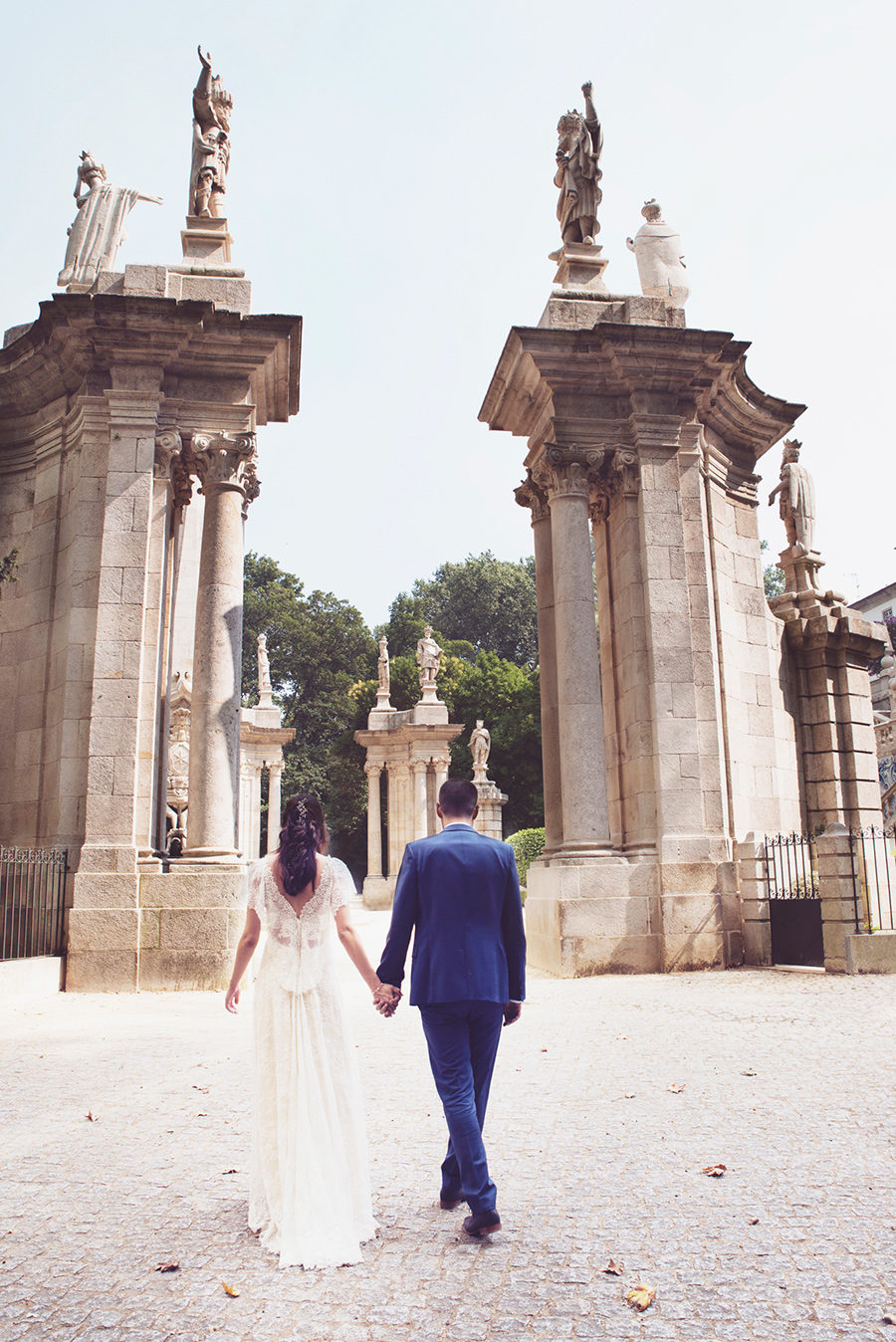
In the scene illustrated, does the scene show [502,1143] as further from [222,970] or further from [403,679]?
[403,679]

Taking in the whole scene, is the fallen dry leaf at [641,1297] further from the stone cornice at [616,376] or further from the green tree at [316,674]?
the green tree at [316,674]

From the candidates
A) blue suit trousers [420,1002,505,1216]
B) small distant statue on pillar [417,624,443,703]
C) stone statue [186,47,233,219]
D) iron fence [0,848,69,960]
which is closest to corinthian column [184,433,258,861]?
iron fence [0,848,69,960]

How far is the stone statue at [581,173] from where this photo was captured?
14.5 metres

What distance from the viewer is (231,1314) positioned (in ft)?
10.4

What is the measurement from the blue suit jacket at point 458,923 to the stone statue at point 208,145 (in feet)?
40.0

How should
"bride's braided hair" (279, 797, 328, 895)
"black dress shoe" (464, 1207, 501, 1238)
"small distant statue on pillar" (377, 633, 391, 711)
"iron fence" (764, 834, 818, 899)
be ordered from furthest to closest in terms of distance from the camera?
"small distant statue on pillar" (377, 633, 391, 711), "iron fence" (764, 834, 818, 899), "bride's braided hair" (279, 797, 328, 895), "black dress shoe" (464, 1207, 501, 1238)

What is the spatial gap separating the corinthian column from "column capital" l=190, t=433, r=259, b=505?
1cm

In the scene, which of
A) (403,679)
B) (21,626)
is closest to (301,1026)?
(21,626)

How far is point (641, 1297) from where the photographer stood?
3.18m

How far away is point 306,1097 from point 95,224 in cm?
1460

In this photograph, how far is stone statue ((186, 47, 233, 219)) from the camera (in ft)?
45.4

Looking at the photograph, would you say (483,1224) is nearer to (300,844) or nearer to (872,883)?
(300,844)

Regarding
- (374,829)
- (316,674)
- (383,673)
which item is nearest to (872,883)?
(374,829)

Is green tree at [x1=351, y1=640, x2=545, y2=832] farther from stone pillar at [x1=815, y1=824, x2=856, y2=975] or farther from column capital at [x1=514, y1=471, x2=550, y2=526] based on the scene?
stone pillar at [x1=815, y1=824, x2=856, y2=975]
